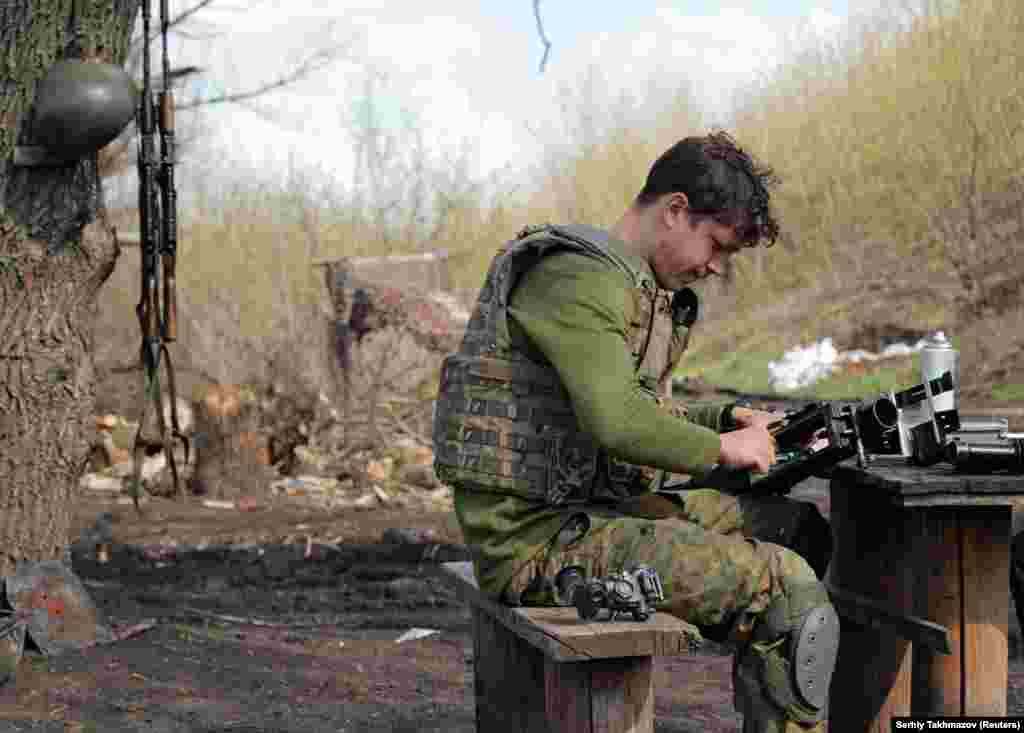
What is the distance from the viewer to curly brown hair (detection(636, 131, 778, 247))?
3.68 meters

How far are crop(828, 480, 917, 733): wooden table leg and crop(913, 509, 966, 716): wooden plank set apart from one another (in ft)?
0.49

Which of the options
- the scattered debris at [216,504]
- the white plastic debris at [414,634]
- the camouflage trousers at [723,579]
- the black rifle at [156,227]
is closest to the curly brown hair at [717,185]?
the camouflage trousers at [723,579]

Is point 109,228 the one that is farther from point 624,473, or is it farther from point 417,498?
point 417,498

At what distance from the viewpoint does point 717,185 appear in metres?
3.68

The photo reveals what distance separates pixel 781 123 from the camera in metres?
22.7

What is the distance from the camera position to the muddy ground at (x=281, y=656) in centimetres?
511

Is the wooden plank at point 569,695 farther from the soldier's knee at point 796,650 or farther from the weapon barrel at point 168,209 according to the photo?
the weapon barrel at point 168,209

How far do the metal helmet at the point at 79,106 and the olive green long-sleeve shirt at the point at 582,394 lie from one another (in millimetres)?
3026

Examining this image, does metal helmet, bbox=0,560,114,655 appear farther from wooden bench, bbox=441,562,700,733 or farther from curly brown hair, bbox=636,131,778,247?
curly brown hair, bbox=636,131,778,247

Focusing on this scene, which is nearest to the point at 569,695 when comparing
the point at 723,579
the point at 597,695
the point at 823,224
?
the point at 597,695

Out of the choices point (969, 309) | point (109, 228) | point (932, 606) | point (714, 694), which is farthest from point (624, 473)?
point (969, 309)

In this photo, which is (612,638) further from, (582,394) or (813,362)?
(813,362)

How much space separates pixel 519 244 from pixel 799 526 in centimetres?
117

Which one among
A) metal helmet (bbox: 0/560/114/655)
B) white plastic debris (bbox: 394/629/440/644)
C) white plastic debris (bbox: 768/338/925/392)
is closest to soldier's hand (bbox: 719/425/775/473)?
white plastic debris (bbox: 394/629/440/644)
